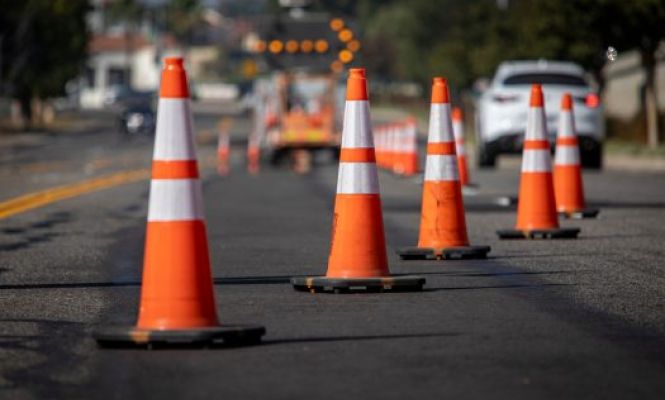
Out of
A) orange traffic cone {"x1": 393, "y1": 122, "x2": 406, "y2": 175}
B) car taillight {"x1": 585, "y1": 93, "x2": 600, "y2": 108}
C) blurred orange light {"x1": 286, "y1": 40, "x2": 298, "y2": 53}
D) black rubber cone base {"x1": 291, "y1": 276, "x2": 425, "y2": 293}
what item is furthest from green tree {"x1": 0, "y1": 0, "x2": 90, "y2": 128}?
black rubber cone base {"x1": 291, "y1": 276, "x2": 425, "y2": 293}

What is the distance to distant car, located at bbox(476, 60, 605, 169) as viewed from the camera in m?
27.9

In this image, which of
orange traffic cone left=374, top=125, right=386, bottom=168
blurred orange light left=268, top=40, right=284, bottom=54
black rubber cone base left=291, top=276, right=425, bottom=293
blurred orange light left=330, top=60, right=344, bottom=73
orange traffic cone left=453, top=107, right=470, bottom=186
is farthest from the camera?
blurred orange light left=330, top=60, right=344, bottom=73

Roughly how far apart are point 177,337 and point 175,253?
0.51 meters

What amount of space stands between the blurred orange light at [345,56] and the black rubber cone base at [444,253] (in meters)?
26.8

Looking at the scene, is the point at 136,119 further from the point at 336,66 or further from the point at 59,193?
the point at 59,193

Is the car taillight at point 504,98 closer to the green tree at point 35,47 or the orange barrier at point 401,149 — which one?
the orange barrier at point 401,149

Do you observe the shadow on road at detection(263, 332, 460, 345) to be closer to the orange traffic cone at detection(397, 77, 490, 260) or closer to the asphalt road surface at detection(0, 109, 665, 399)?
the asphalt road surface at detection(0, 109, 665, 399)

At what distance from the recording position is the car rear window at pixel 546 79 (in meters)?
28.4

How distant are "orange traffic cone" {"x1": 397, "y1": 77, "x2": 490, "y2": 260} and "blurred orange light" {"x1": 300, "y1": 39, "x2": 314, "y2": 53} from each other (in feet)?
87.3

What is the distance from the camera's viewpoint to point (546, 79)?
28.4m

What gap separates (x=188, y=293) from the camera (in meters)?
7.20

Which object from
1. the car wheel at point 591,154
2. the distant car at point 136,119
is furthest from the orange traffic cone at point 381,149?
the distant car at point 136,119

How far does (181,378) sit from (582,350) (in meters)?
1.67

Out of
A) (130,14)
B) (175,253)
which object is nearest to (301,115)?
(175,253)
